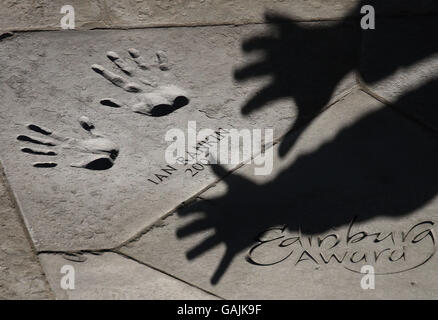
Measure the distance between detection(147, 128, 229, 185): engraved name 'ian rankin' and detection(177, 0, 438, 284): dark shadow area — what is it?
19 centimetres

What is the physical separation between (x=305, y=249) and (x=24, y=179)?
4.87ft

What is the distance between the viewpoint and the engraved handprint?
285 centimetres

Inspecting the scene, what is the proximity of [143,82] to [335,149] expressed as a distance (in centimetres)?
103

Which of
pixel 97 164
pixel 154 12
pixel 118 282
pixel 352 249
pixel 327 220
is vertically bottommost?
pixel 118 282

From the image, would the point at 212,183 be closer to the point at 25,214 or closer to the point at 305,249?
the point at 305,249

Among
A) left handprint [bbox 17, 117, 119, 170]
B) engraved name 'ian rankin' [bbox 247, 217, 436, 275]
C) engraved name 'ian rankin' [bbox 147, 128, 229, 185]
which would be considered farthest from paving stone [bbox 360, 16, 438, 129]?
left handprint [bbox 17, 117, 119, 170]

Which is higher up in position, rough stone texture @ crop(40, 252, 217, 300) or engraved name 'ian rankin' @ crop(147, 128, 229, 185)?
engraved name 'ian rankin' @ crop(147, 128, 229, 185)

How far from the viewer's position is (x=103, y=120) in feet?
9.47

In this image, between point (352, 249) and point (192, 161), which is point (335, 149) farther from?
point (192, 161)

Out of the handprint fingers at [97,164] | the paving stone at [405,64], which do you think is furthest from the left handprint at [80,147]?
the paving stone at [405,64]

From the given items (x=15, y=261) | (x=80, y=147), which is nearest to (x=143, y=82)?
(x=80, y=147)

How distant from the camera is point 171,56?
286cm

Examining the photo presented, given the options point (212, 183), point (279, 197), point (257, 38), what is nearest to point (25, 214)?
point (212, 183)

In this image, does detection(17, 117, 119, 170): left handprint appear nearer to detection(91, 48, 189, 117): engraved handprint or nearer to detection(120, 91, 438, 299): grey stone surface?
detection(91, 48, 189, 117): engraved handprint
